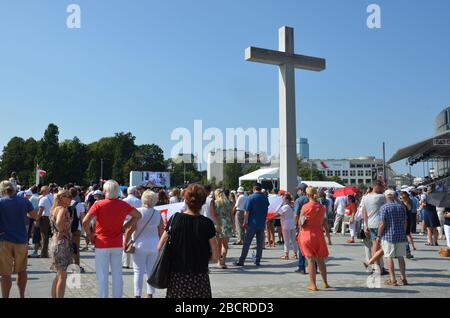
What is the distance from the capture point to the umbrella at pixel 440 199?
1250cm

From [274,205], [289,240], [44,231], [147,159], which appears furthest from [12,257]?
[147,159]

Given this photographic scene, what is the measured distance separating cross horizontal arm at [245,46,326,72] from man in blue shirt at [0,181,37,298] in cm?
1540

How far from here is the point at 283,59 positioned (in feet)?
72.9

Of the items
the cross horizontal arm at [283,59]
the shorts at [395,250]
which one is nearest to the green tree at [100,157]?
the cross horizontal arm at [283,59]

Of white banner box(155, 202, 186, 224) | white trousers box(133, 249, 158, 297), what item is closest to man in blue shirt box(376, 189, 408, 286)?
white trousers box(133, 249, 158, 297)

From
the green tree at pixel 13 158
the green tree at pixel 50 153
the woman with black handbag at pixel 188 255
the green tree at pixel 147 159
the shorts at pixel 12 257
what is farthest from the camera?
the green tree at pixel 147 159

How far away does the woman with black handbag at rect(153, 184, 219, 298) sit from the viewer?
5102 millimetres

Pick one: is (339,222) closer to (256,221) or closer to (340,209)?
(340,209)

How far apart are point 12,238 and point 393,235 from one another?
22.0ft

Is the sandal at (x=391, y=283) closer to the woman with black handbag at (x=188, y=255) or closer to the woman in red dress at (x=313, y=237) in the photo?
the woman in red dress at (x=313, y=237)

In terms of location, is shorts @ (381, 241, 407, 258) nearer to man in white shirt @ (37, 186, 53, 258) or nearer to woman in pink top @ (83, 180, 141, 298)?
woman in pink top @ (83, 180, 141, 298)

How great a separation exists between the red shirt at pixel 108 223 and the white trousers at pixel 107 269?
0.33 ft

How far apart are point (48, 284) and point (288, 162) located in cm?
1492

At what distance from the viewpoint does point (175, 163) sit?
145 meters
